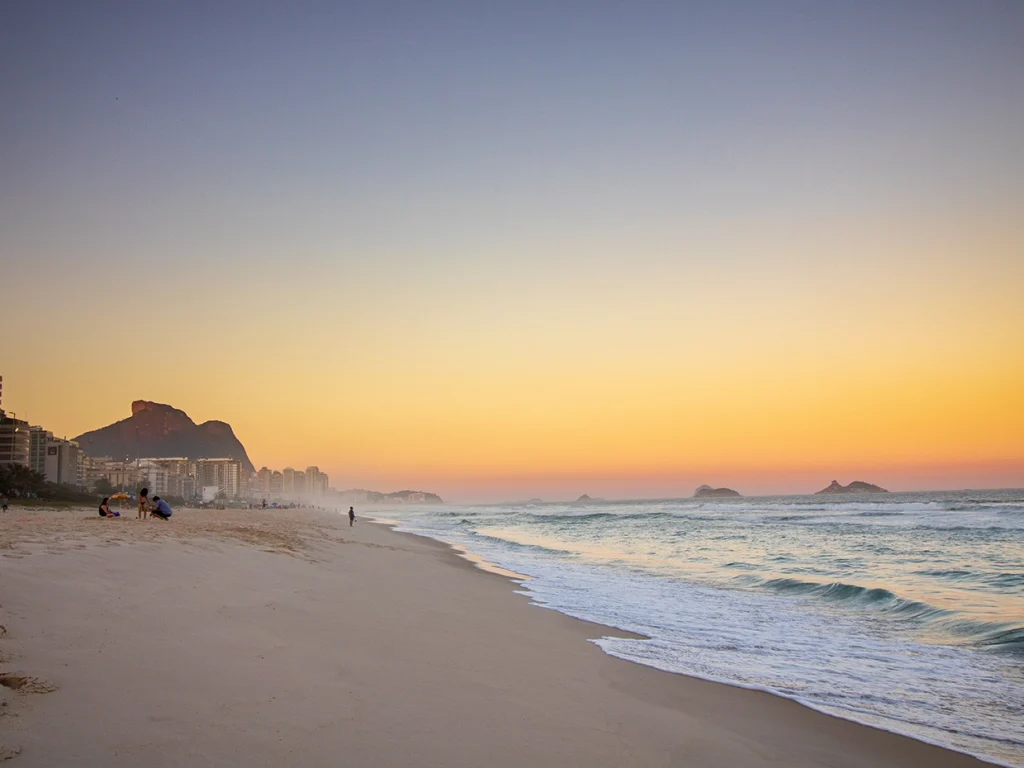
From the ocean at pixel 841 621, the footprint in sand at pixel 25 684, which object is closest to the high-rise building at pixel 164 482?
the ocean at pixel 841 621

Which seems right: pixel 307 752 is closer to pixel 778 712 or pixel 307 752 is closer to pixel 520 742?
pixel 520 742

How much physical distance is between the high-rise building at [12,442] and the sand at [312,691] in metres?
125

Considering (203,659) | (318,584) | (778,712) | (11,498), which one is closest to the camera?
(203,659)

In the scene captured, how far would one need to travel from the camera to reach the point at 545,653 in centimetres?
858

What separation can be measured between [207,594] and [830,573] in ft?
55.3

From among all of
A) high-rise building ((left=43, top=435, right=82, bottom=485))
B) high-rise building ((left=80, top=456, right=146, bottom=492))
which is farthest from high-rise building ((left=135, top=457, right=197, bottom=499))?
high-rise building ((left=43, top=435, right=82, bottom=485))

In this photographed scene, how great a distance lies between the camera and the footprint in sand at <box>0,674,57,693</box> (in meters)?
4.38

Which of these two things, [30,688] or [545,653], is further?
[545,653]

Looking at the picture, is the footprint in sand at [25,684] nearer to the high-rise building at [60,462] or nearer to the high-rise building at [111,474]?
the high-rise building at [60,462]

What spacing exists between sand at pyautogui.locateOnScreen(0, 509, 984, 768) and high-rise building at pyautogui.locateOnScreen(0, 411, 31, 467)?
410ft

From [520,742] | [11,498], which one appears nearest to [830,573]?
[520,742]

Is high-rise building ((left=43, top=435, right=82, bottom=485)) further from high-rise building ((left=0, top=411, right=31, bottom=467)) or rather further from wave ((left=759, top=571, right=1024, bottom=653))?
wave ((left=759, top=571, right=1024, bottom=653))

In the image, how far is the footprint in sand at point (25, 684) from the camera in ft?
14.4

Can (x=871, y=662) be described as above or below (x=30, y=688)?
below
